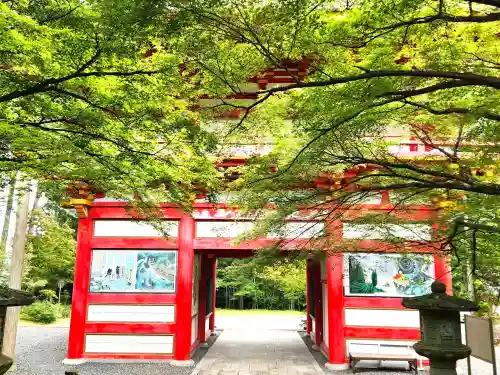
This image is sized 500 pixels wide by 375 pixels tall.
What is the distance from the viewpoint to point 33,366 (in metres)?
8.70

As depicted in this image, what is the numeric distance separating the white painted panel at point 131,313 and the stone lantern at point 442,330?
557cm

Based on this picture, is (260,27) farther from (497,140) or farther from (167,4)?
(497,140)

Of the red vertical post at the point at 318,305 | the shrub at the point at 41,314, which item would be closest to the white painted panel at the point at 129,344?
the red vertical post at the point at 318,305

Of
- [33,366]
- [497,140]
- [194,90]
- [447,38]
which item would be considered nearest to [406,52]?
[447,38]

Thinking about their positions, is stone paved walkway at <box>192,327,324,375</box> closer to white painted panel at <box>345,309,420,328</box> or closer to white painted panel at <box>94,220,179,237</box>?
white painted panel at <box>345,309,420,328</box>

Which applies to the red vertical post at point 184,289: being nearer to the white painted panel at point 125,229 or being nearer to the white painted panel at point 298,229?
the white painted panel at point 125,229

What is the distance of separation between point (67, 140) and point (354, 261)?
20.4ft

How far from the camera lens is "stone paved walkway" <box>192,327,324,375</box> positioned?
8.28m

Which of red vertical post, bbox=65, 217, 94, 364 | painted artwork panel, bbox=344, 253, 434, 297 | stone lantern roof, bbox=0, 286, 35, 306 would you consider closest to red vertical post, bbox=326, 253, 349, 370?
painted artwork panel, bbox=344, 253, 434, 297

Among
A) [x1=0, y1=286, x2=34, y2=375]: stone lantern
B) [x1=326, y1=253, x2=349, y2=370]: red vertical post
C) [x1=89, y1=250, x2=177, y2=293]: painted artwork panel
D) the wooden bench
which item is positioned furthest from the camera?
[x1=89, y1=250, x2=177, y2=293]: painted artwork panel

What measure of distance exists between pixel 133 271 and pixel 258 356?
381cm

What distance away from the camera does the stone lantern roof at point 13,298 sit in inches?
133

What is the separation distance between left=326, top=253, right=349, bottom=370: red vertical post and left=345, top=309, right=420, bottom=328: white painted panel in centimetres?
23

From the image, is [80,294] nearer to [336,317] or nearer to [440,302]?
[336,317]
